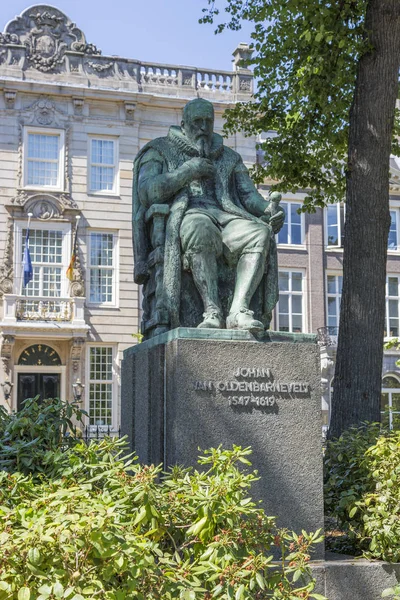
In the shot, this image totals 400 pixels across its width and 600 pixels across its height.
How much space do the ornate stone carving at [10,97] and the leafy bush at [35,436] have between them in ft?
87.3

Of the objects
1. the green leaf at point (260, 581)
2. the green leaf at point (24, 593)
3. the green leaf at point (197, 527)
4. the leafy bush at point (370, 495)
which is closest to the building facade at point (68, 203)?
the leafy bush at point (370, 495)

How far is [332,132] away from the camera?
46.7 ft

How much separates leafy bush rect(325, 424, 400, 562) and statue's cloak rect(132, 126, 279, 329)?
1.26 meters

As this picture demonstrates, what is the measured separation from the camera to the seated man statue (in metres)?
6.16

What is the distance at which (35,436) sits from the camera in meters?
5.55

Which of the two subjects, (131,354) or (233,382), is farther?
(131,354)

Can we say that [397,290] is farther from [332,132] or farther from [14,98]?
[332,132]

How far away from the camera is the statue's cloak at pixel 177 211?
246 inches

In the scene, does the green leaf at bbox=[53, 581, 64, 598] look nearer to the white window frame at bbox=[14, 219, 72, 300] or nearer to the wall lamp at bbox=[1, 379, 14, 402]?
the wall lamp at bbox=[1, 379, 14, 402]

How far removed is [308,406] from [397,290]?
32323 millimetres

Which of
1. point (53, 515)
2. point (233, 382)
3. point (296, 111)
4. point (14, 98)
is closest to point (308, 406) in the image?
point (233, 382)

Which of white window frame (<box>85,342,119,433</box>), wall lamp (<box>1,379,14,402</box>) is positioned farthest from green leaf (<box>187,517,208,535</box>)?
white window frame (<box>85,342,119,433</box>)

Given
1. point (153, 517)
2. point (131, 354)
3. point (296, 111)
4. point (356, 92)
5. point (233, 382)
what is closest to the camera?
point (153, 517)

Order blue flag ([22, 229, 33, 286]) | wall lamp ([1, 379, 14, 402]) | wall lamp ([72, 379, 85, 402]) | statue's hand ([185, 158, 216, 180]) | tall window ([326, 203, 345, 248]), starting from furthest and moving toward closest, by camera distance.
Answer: tall window ([326, 203, 345, 248]), wall lamp ([72, 379, 85, 402]), wall lamp ([1, 379, 14, 402]), blue flag ([22, 229, 33, 286]), statue's hand ([185, 158, 216, 180])
